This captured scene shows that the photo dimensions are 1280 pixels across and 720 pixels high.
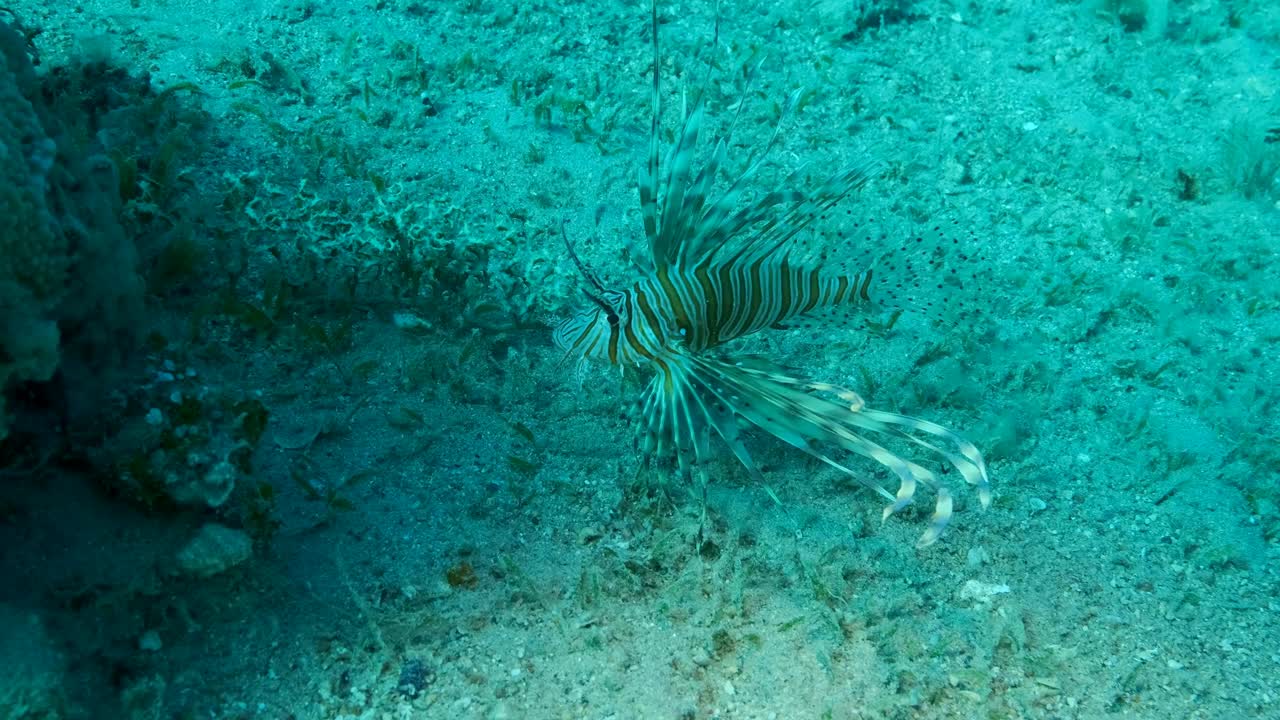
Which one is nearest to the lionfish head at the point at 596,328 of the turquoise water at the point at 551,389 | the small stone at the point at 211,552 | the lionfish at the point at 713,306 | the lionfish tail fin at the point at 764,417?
the lionfish at the point at 713,306

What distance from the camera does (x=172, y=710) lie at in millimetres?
2172

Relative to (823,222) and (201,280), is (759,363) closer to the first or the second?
(823,222)

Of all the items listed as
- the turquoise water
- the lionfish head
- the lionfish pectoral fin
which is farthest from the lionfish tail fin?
the lionfish head

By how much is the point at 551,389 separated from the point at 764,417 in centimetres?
111

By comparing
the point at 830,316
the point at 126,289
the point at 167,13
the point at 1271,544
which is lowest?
the point at 1271,544

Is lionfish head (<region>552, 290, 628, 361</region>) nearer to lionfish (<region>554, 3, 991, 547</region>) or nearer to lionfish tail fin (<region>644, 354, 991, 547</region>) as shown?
lionfish (<region>554, 3, 991, 547</region>)

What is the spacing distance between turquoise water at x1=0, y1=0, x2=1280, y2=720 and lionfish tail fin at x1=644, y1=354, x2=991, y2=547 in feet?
0.58

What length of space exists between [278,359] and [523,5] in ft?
13.6

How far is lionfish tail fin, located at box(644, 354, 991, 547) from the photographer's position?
8.93ft

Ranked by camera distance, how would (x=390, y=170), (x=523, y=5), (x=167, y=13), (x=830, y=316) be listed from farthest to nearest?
(x=523, y=5), (x=167, y=13), (x=390, y=170), (x=830, y=316)

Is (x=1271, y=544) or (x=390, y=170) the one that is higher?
(x=390, y=170)

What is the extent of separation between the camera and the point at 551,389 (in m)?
3.69

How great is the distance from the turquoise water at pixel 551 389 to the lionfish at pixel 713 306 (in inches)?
8.3

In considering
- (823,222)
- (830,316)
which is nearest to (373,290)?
(830,316)
